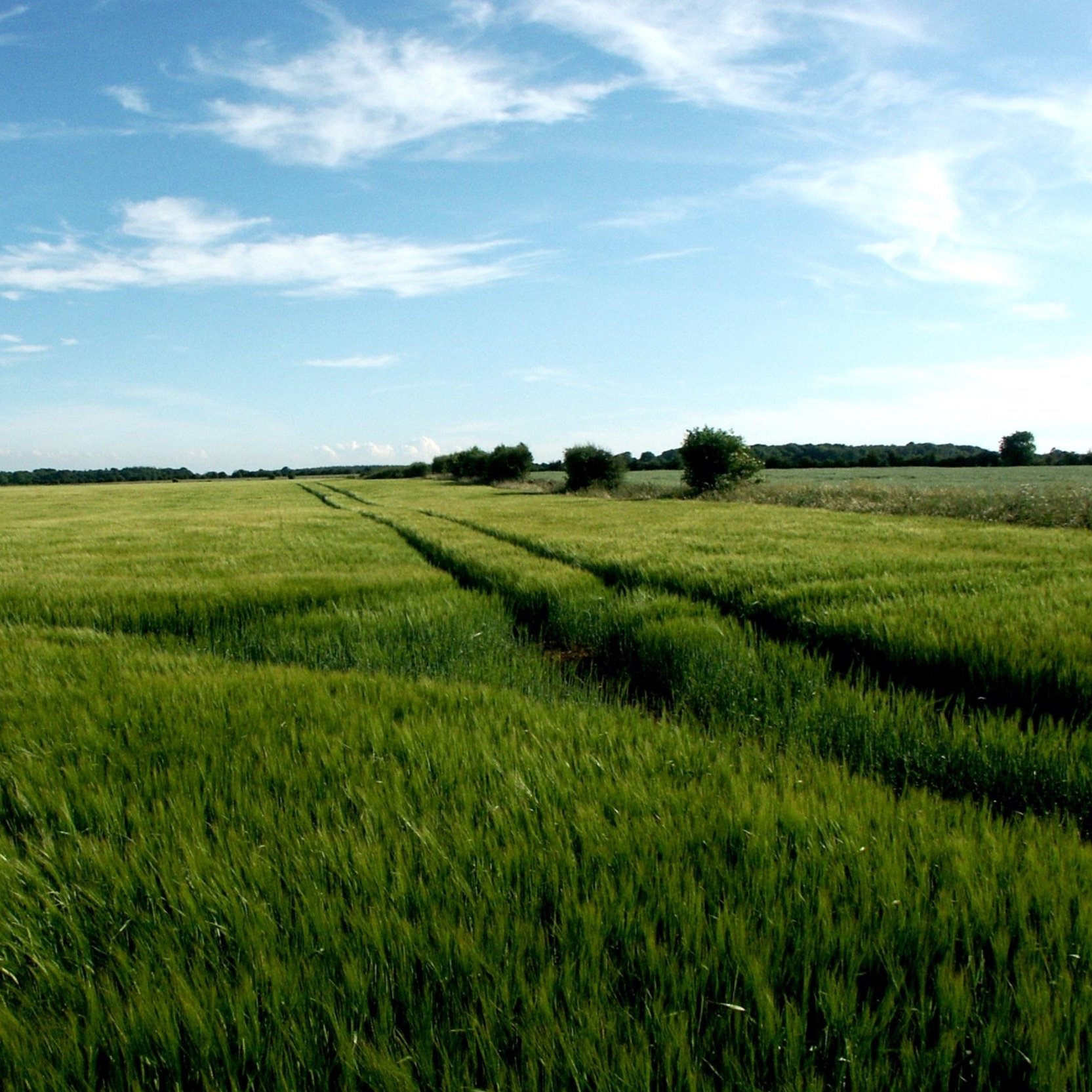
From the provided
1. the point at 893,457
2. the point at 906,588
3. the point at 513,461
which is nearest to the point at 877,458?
the point at 893,457

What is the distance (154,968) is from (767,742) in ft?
9.06

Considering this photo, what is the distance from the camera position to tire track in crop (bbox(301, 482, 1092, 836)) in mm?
3127

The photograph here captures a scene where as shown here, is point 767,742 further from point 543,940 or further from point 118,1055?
point 118,1055

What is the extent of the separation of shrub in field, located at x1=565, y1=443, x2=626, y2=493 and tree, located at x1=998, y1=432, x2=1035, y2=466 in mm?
42286

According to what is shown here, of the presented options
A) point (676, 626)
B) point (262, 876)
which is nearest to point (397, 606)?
point (676, 626)

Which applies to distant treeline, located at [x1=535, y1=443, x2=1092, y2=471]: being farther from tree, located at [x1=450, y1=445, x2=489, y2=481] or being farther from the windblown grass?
the windblown grass

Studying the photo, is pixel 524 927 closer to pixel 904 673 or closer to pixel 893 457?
pixel 904 673

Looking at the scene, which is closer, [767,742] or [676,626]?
[767,742]

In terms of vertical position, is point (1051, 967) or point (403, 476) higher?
point (403, 476)

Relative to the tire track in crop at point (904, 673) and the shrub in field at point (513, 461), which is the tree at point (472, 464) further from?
the tire track in crop at point (904, 673)

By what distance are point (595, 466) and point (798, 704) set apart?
4219 cm

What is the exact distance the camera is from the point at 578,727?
139 inches

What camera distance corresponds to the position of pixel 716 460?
35.2m

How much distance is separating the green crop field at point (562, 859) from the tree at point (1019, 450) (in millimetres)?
71207
